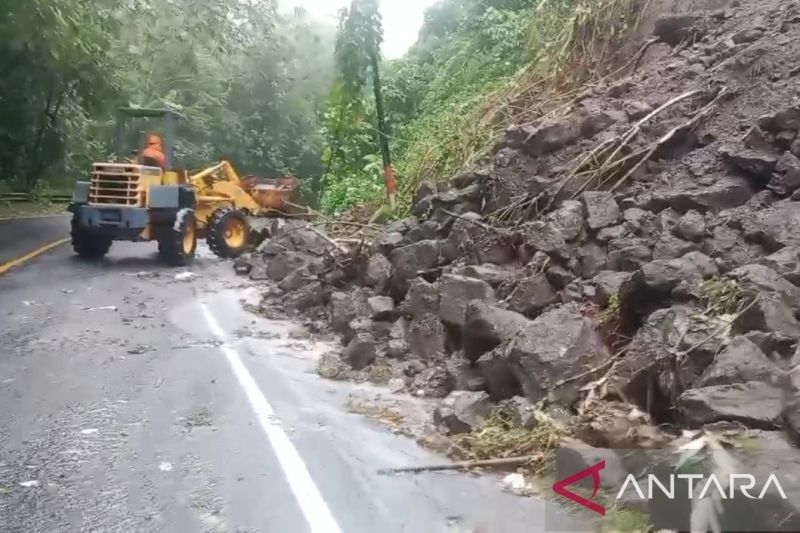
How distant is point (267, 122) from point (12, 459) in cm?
3761

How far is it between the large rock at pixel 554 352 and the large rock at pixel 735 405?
138cm

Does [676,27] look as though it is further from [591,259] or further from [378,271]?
[378,271]

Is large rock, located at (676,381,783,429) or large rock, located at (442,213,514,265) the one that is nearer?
large rock, located at (676,381,783,429)

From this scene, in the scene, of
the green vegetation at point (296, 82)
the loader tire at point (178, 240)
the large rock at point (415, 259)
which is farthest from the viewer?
the loader tire at point (178, 240)

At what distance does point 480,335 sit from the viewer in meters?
8.27

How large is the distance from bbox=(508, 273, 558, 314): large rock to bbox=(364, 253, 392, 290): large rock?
2.98 metres

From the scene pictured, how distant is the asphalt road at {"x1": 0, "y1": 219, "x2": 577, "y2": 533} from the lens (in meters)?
5.09

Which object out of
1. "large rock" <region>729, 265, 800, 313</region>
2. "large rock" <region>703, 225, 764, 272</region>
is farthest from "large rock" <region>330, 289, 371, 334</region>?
"large rock" <region>729, 265, 800, 313</region>

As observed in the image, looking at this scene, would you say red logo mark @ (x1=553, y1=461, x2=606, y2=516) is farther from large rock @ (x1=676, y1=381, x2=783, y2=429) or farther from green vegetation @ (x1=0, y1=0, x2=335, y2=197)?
green vegetation @ (x1=0, y1=0, x2=335, y2=197)

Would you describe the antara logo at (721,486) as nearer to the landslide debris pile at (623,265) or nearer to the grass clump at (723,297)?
the landslide debris pile at (623,265)

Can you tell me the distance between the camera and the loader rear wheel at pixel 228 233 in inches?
741

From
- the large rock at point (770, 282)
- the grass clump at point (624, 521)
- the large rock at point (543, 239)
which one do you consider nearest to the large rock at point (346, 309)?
the large rock at point (543, 239)

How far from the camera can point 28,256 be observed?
1731 centimetres

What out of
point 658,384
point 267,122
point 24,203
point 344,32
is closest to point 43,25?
point 344,32
